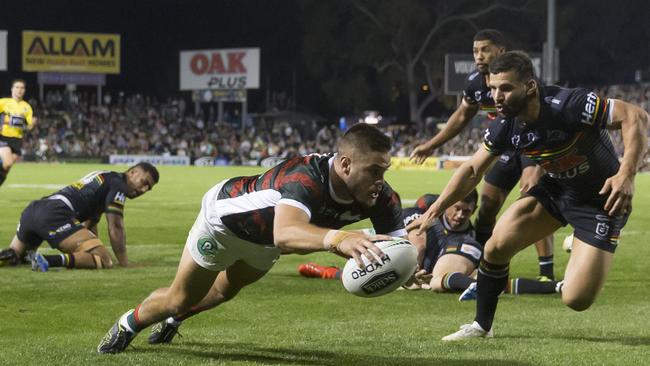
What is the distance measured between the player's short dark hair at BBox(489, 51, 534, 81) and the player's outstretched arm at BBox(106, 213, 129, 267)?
5.99 m

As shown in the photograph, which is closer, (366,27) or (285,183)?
(285,183)

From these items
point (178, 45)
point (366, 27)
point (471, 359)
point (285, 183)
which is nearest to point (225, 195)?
point (285, 183)

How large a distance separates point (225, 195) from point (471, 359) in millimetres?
1818

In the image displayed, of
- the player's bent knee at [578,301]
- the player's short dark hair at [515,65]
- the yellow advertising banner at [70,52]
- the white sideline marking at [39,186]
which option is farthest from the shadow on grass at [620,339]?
the yellow advertising banner at [70,52]

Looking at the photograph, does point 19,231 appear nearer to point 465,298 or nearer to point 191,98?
point 465,298

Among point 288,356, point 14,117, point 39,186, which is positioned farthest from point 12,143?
point 288,356

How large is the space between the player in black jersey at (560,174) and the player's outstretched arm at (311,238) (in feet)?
5.98

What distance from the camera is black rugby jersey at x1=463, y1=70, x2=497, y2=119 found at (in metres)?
9.98

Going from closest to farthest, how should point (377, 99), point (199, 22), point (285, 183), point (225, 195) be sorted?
1. point (285, 183)
2. point (225, 195)
3. point (377, 99)
4. point (199, 22)

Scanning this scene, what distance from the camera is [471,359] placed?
695cm

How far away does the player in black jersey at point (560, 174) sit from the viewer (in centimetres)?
695

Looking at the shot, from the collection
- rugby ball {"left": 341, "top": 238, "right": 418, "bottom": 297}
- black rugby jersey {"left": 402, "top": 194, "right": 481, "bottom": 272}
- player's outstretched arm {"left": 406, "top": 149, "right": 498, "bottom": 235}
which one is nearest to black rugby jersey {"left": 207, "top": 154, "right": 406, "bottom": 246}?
rugby ball {"left": 341, "top": 238, "right": 418, "bottom": 297}

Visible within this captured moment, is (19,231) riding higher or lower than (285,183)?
lower

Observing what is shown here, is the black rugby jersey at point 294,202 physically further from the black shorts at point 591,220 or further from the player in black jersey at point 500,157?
the player in black jersey at point 500,157
